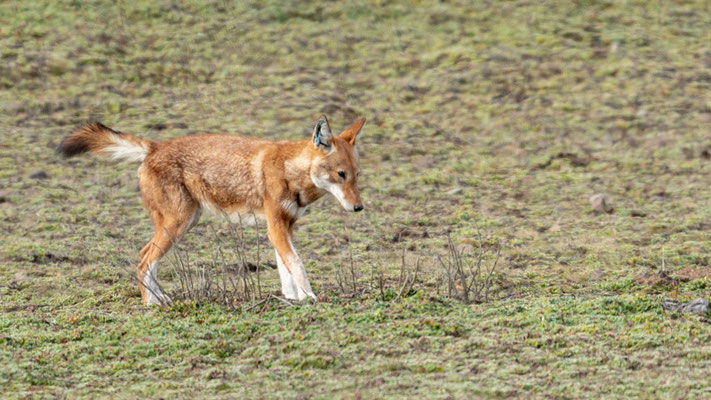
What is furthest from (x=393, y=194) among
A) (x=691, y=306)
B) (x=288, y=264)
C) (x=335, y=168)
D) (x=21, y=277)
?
(x=691, y=306)

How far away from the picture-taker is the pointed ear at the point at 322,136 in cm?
823

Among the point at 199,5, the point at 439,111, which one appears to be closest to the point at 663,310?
the point at 439,111

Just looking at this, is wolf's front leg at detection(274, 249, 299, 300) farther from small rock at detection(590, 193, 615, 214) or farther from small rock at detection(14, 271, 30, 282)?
small rock at detection(590, 193, 615, 214)

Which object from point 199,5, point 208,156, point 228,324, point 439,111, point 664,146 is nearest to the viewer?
point 228,324

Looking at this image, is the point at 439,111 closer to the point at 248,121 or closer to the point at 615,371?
the point at 248,121

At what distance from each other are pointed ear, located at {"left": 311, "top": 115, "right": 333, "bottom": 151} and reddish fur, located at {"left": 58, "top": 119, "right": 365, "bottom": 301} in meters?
0.06

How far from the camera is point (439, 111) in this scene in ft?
49.6

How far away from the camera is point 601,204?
11938mm

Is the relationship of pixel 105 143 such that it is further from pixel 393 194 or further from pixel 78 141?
pixel 393 194

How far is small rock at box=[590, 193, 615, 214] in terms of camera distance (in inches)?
468

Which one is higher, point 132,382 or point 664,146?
point 132,382

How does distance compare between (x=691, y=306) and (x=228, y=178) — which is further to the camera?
(x=228, y=178)

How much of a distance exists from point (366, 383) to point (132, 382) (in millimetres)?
1654

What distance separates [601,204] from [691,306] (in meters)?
4.40
